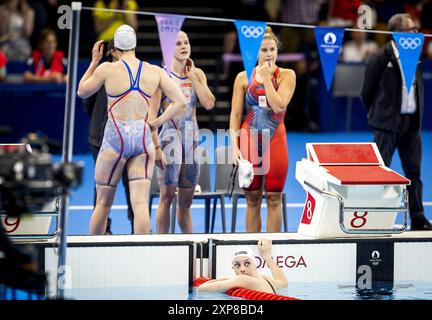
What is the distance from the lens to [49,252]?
8.39m

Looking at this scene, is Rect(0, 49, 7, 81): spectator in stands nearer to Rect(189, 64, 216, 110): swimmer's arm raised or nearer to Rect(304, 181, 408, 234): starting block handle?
Rect(189, 64, 216, 110): swimmer's arm raised

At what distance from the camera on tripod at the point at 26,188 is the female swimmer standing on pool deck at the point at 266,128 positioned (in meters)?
3.20

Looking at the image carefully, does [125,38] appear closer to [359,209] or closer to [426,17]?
[359,209]

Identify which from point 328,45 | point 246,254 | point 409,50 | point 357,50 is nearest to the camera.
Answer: point 246,254

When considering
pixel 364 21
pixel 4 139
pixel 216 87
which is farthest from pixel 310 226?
pixel 216 87

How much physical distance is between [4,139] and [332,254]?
297 inches

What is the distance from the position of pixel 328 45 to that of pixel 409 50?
75cm

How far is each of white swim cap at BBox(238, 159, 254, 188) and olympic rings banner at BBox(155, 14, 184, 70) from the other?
3.37 ft

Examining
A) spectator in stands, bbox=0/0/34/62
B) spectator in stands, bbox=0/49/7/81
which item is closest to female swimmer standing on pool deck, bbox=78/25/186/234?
spectator in stands, bbox=0/49/7/81

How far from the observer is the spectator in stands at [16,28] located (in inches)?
644

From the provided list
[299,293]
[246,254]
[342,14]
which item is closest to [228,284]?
[246,254]

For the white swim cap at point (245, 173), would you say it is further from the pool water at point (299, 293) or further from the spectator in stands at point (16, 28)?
the spectator in stands at point (16, 28)

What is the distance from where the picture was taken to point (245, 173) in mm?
9352

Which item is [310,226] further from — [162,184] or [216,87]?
[216,87]
